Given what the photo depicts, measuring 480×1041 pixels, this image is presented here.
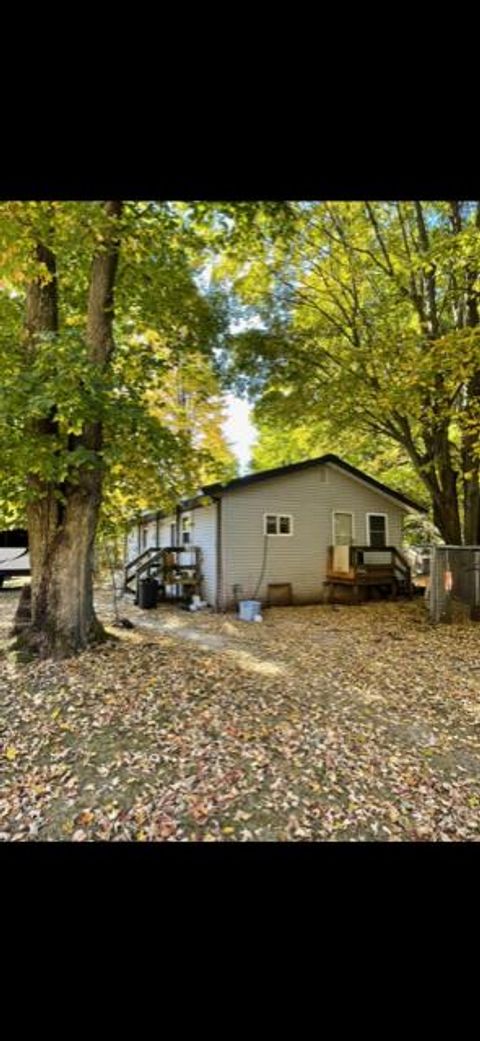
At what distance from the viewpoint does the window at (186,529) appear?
1215cm

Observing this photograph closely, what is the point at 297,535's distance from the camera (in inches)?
457

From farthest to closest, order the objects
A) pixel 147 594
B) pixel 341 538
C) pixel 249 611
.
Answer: pixel 341 538 → pixel 147 594 → pixel 249 611

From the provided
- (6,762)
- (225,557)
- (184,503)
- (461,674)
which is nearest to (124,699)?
(6,762)

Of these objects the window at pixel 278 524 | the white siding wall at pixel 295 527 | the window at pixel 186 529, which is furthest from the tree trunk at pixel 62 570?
the window at pixel 186 529

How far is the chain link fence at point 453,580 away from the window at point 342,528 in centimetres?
346

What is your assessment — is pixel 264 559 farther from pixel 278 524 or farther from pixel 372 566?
pixel 372 566

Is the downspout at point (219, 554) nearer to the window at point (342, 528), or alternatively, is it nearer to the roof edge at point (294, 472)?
the roof edge at point (294, 472)

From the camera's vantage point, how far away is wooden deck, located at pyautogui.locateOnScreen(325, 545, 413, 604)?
11516 millimetres

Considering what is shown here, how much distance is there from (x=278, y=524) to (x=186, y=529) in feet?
8.17

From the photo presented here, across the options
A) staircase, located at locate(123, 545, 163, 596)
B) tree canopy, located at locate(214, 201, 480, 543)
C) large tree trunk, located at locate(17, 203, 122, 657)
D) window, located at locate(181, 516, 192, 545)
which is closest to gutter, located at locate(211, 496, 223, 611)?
staircase, located at locate(123, 545, 163, 596)

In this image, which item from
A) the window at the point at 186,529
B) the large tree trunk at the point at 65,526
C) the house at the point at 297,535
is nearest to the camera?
the large tree trunk at the point at 65,526

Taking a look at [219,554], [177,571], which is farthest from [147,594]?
[219,554]
